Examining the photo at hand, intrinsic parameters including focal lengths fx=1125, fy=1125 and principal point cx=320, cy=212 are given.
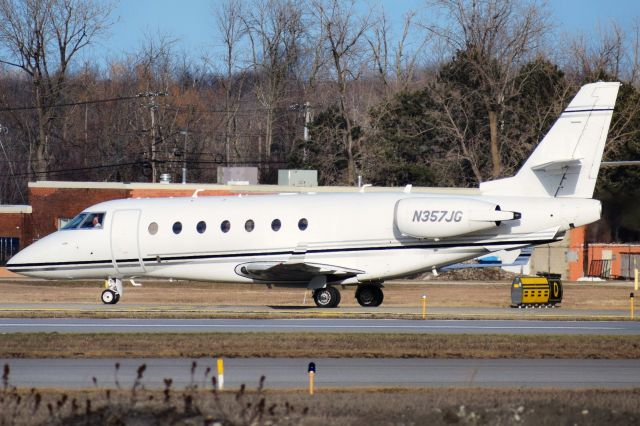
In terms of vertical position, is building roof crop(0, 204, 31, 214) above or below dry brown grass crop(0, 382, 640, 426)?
above

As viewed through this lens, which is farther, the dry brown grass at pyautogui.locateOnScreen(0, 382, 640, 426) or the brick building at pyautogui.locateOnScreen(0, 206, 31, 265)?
the brick building at pyautogui.locateOnScreen(0, 206, 31, 265)

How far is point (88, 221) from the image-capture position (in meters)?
32.5

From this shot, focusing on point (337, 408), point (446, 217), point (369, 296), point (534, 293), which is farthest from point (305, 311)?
point (337, 408)

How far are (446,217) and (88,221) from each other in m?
10.4

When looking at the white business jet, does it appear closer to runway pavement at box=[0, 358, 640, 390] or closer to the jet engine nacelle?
the jet engine nacelle

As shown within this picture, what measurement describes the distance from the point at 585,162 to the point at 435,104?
44.1 m

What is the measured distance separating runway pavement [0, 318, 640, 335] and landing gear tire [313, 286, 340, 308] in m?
3.55

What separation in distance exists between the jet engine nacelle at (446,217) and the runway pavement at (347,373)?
Result: 9.80 metres

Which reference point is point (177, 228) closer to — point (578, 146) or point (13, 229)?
point (578, 146)

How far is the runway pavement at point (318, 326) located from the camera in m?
24.5

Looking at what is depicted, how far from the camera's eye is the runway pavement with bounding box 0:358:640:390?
17.0 meters

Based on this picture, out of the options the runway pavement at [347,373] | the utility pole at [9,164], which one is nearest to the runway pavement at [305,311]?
the runway pavement at [347,373]

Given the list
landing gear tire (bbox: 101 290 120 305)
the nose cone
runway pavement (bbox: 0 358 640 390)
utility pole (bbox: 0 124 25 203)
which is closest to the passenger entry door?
landing gear tire (bbox: 101 290 120 305)

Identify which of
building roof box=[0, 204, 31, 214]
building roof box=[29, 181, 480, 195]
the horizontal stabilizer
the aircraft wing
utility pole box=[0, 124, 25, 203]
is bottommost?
the aircraft wing
